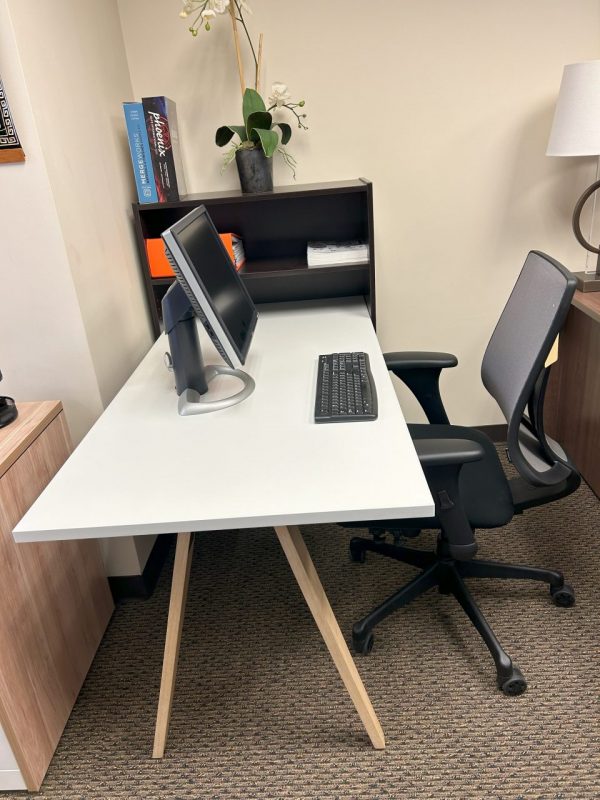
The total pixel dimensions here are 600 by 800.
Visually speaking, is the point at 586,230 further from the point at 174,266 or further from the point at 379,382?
the point at 174,266

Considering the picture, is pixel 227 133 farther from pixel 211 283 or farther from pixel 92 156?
pixel 211 283

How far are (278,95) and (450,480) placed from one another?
152 centimetres

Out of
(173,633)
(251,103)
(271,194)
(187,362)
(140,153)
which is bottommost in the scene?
(173,633)

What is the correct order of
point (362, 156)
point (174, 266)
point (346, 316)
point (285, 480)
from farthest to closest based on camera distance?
point (362, 156) → point (346, 316) → point (174, 266) → point (285, 480)

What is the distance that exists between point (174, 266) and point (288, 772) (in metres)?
1.22

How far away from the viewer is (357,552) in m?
2.13

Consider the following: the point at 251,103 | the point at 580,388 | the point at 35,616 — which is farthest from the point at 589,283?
the point at 35,616

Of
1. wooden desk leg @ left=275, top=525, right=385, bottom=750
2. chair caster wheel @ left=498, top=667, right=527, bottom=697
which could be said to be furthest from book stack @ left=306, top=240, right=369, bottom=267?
chair caster wheel @ left=498, top=667, right=527, bottom=697

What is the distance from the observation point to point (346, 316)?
2232mm

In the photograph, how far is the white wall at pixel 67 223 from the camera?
1563 mm

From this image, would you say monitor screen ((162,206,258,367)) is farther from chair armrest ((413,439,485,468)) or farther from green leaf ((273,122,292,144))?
green leaf ((273,122,292,144))

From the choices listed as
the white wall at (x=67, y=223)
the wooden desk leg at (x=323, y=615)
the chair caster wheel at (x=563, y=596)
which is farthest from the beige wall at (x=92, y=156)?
the chair caster wheel at (x=563, y=596)

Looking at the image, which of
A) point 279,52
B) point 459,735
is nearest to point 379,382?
point 459,735

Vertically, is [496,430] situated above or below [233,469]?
below
